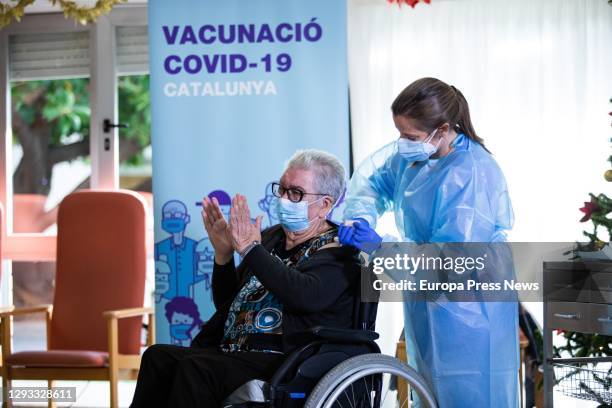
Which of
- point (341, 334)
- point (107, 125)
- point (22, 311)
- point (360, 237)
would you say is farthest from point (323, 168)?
point (107, 125)

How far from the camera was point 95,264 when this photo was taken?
4109mm

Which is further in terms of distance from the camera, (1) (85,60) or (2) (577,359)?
Answer: (1) (85,60)

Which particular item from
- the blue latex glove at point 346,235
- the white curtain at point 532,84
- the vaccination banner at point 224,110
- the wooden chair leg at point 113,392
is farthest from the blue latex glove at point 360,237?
the white curtain at point 532,84

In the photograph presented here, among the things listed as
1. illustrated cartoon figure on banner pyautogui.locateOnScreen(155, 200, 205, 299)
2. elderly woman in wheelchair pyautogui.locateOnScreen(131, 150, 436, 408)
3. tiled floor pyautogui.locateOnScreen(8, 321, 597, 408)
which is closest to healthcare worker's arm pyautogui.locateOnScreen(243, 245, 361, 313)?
→ elderly woman in wheelchair pyautogui.locateOnScreen(131, 150, 436, 408)

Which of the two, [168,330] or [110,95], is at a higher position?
[110,95]

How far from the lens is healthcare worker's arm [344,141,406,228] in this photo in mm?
2584

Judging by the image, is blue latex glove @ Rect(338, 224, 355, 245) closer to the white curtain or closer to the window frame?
the white curtain

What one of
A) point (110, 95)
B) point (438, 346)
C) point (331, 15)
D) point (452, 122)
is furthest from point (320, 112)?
point (110, 95)

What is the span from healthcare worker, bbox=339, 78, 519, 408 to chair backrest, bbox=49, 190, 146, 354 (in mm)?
1849

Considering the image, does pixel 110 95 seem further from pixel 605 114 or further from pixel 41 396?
pixel 605 114

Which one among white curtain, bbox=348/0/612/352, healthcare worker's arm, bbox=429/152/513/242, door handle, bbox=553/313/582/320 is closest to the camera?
healthcare worker's arm, bbox=429/152/513/242

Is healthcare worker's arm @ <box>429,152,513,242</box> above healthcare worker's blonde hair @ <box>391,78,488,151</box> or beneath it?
beneath

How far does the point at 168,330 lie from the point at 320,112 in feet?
3.49

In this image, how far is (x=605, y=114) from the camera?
425cm
